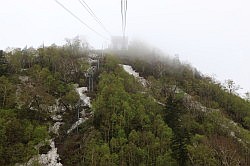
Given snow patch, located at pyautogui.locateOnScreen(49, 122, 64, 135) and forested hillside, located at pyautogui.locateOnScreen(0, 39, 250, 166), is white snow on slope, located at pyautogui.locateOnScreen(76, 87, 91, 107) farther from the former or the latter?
snow patch, located at pyautogui.locateOnScreen(49, 122, 64, 135)

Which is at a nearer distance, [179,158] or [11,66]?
[179,158]

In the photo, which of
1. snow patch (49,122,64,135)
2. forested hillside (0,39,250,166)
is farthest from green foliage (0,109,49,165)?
snow patch (49,122,64,135)

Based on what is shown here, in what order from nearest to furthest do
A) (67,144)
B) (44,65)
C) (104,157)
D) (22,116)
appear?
(104,157) < (67,144) < (22,116) < (44,65)

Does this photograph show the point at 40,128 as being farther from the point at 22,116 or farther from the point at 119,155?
the point at 119,155

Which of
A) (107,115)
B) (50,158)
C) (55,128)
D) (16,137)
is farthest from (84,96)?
(50,158)

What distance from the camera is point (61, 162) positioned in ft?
216

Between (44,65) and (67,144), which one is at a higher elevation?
(44,65)

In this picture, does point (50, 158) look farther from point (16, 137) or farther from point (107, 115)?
point (107, 115)

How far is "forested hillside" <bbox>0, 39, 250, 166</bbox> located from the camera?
61500 mm

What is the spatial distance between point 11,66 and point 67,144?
39.5m

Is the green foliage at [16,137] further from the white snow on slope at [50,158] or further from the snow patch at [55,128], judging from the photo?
the snow patch at [55,128]

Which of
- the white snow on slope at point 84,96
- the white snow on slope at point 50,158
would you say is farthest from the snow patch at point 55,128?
the white snow on slope at point 84,96

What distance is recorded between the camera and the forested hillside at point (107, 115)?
2421 inches

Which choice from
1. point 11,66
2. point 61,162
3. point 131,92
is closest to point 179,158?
point 61,162
